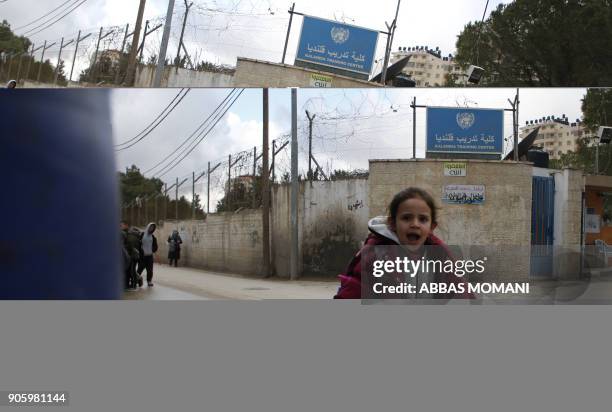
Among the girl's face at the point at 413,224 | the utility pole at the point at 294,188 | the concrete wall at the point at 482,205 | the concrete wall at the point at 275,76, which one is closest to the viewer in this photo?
the girl's face at the point at 413,224

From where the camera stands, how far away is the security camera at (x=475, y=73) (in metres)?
8.16

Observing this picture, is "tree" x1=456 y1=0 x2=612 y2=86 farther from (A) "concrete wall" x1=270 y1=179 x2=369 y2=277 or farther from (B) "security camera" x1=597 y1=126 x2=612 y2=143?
(A) "concrete wall" x1=270 y1=179 x2=369 y2=277

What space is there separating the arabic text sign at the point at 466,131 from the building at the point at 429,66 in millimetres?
2888

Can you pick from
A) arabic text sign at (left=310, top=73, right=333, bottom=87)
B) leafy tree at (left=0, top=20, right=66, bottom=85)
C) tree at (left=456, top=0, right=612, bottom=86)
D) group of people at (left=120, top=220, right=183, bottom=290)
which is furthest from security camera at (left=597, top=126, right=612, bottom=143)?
leafy tree at (left=0, top=20, right=66, bottom=85)

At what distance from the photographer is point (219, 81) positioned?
7.98 meters

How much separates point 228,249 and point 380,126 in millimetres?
1456

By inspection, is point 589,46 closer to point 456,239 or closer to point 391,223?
point 456,239

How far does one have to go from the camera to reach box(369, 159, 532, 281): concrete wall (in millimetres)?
5117

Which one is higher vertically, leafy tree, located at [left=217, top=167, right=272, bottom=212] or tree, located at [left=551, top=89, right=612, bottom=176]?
tree, located at [left=551, top=89, right=612, bottom=176]

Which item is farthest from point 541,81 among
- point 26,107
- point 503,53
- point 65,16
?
point 26,107

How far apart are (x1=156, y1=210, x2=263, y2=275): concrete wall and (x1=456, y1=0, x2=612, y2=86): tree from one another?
12.8ft

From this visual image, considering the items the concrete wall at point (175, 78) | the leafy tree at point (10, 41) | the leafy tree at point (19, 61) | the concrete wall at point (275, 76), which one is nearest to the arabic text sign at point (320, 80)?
the concrete wall at point (275, 76)

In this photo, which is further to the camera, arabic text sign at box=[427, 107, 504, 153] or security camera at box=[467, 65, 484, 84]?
security camera at box=[467, 65, 484, 84]

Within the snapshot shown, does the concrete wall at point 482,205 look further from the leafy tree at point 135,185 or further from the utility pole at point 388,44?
the utility pole at point 388,44
